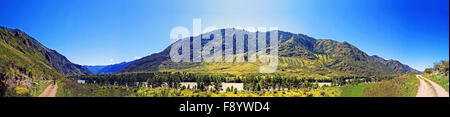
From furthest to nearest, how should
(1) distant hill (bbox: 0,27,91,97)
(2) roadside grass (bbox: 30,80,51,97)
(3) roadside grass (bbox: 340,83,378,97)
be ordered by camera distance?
(3) roadside grass (bbox: 340,83,378,97) < (2) roadside grass (bbox: 30,80,51,97) < (1) distant hill (bbox: 0,27,91,97)

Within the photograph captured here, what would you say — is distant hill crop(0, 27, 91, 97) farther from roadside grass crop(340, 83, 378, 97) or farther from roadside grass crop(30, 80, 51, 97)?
roadside grass crop(340, 83, 378, 97)

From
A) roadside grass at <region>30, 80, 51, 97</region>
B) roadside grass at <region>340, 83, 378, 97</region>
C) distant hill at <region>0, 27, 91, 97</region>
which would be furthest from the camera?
roadside grass at <region>340, 83, 378, 97</region>

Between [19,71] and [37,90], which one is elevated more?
[19,71]

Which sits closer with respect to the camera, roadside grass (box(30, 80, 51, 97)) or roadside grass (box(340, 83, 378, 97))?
roadside grass (box(30, 80, 51, 97))

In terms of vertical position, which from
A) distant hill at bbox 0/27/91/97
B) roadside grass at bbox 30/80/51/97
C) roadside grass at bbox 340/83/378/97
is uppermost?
distant hill at bbox 0/27/91/97

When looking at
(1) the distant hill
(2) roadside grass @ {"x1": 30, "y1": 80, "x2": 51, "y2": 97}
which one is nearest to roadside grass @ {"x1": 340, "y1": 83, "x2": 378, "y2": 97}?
(1) the distant hill

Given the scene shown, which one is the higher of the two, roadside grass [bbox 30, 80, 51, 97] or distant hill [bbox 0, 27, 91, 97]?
distant hill [bbox 0, 27, 91, 97]

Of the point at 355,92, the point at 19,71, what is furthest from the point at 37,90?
the point at 355,92

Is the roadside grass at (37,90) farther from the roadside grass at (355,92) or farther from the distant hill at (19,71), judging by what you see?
the roadside grass at (355,92)

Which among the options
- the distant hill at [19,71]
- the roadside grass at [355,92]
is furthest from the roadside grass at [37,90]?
the roadside grass at [355,92]

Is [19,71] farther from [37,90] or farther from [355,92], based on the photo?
[355,92]

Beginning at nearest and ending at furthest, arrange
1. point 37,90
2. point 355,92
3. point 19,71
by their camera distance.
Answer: point 37,90
point 355,92
point 19,71
